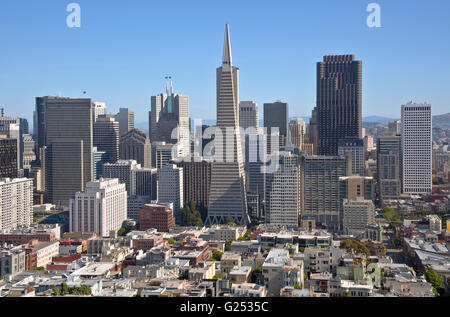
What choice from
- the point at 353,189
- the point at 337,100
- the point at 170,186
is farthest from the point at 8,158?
the point at 337,100

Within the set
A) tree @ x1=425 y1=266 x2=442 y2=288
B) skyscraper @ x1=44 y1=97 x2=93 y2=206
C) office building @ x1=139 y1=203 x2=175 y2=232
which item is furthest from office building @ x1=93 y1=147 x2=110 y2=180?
tree @ x1=425 y1=266 x2=442 y2=288

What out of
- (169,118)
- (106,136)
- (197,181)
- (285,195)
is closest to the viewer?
(285,195)

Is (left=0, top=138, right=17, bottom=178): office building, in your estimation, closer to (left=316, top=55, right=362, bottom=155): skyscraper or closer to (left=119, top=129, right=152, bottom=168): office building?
(left=119, top=129, right=152, bottom=168): office building

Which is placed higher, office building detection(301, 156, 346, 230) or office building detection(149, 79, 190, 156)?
office building detection(149, 79, 190, 156)

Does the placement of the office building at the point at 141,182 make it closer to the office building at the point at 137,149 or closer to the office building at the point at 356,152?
the office building at the point at 137,149

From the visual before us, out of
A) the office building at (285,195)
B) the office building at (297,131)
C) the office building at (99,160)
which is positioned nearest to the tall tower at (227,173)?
the office building at (285,195)

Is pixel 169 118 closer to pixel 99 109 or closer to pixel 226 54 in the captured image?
pixel 99 109

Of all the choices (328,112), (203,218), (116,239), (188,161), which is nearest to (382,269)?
(116,239)
